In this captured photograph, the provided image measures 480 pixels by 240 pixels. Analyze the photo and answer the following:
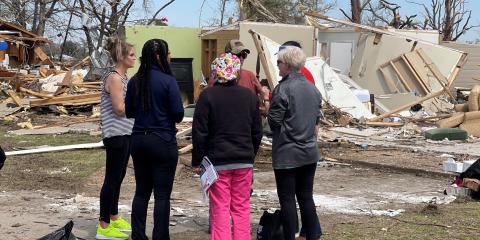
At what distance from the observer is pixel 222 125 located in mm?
5227

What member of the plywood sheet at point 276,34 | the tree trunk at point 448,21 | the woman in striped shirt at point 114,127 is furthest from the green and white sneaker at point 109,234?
the tree trunk at point 448,21

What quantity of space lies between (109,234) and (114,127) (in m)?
1.00

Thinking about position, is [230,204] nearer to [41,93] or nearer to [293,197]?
[293,197]

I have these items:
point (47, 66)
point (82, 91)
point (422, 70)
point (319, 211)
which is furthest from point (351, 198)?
point (47, 66)

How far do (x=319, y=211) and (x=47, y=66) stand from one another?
25918mm

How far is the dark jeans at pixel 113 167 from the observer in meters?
6.02

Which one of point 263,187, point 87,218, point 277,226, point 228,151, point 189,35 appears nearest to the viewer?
point 228,151

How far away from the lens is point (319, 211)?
24.4ft

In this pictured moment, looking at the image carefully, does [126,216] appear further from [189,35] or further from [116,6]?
[116,6]

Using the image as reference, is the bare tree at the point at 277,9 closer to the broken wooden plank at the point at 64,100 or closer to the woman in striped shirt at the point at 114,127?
the broken wooden plank at the point at 64,100

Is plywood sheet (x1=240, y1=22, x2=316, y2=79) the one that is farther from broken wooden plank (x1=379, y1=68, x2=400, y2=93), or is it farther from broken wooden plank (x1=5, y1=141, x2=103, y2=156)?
broken wooden plank (x1=5, y1=141, x2=103, y2=156)

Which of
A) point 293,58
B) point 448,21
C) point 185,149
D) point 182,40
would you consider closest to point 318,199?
point 293,58

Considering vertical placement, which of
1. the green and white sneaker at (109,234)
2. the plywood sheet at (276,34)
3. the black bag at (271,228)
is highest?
the plywood sheet at (276,34)

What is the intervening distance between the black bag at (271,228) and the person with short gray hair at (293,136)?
0.07 m
